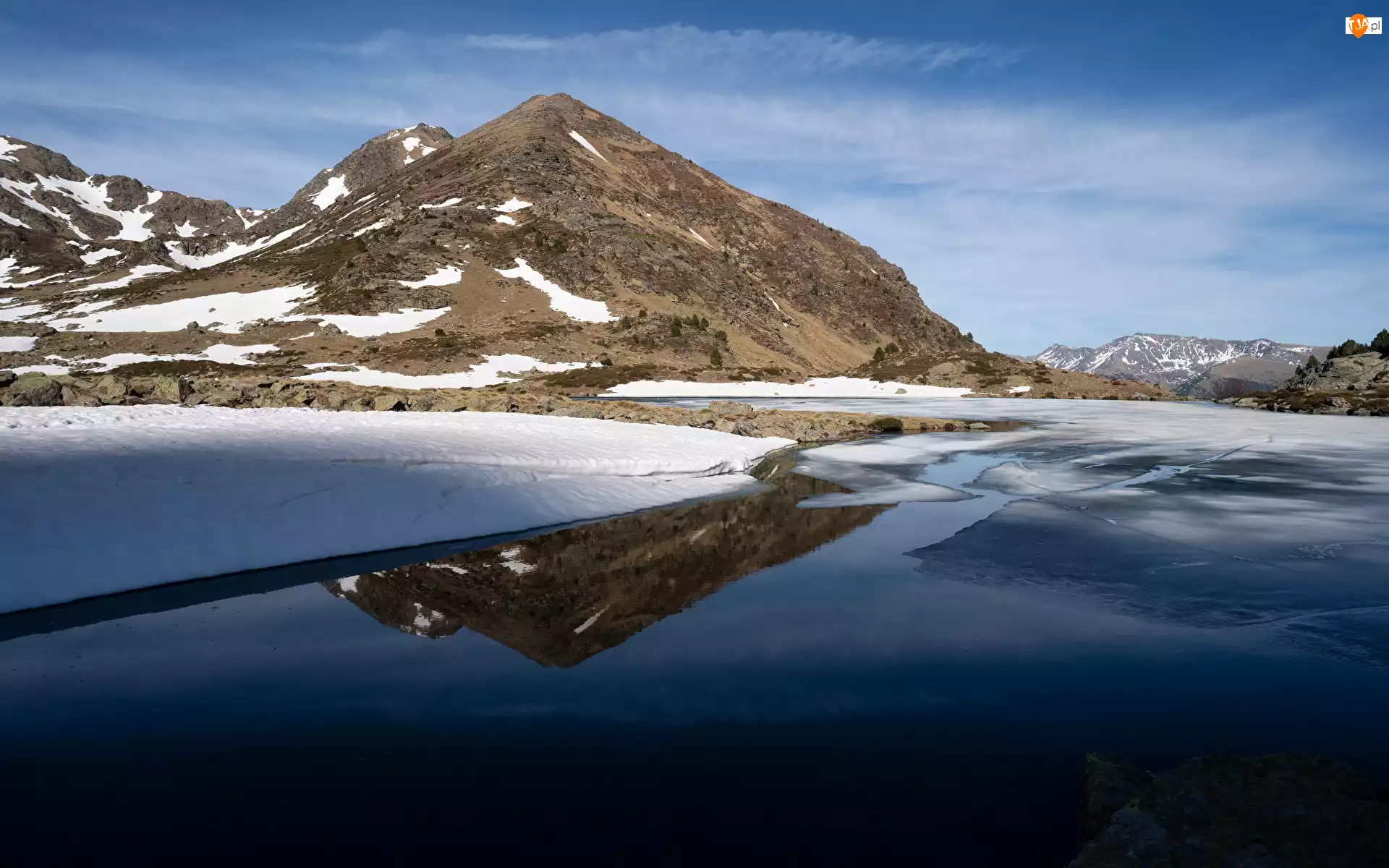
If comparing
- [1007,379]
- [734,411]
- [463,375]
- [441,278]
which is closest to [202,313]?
[441,278]

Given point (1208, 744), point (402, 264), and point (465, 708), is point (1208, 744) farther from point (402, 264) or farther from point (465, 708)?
point (402, 264)

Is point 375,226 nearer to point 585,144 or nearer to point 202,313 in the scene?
point 202,313

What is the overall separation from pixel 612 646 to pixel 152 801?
4.84 meters

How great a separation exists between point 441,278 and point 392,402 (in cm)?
8989

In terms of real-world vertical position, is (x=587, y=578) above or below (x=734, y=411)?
below

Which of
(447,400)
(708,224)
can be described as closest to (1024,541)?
(447,400)

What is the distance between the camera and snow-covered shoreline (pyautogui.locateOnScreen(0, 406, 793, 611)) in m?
11.8

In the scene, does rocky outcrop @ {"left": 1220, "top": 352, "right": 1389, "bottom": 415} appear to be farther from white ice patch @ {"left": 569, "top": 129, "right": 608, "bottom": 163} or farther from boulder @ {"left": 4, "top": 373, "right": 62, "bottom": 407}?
white ice patch @ {"left": 569, "top": 129, "right": 608, "bottom": 163}

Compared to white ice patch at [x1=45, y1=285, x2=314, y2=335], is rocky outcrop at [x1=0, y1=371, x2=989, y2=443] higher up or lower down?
lower down

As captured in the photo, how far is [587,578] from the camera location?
12516 mm

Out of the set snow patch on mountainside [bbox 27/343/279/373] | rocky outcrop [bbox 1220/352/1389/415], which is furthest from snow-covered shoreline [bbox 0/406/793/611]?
snow patch on mountainside [bbox 27/343/279/373]

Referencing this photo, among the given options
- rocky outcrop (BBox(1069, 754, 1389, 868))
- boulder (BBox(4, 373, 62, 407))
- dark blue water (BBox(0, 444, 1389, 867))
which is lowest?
dark blue water (BBox(0, 444, 1389, 867))

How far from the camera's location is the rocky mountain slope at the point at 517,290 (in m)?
93.7

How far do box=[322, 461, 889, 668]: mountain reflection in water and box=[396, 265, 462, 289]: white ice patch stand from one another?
353ft
